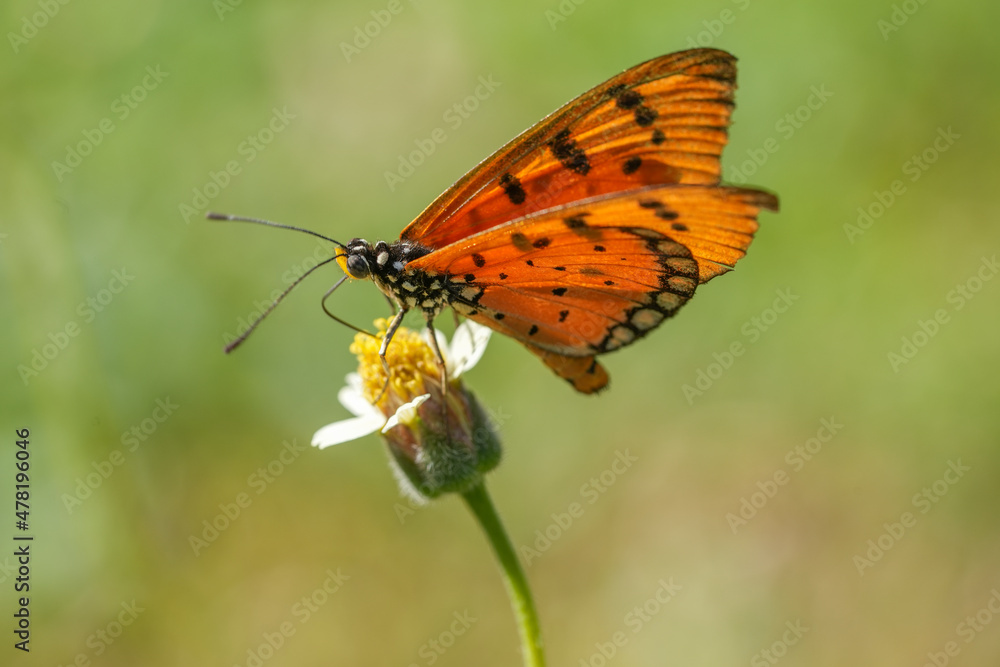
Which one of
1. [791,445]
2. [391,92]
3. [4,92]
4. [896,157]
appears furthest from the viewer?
[391,92]

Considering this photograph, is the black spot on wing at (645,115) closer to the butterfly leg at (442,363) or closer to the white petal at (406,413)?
the butterfly leg at (442,363)

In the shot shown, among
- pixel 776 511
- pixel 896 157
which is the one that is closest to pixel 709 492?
pixel 776 511

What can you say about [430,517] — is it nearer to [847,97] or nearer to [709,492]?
[709,492]

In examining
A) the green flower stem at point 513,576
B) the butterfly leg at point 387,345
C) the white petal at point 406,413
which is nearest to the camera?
the green flower stem at point 513,576

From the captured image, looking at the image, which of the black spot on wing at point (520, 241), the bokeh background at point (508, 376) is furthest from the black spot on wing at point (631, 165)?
the bokeh background at point (508, 376)

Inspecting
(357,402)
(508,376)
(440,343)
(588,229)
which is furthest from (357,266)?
(508,376)

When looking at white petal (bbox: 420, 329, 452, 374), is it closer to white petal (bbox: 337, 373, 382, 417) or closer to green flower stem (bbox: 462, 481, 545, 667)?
white petal (bbox: 337, 373, 382, 417)
